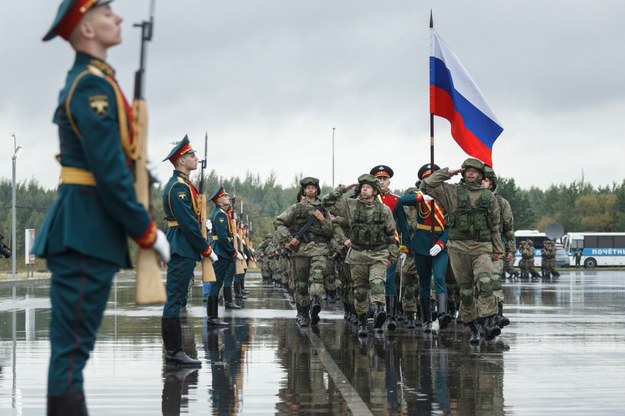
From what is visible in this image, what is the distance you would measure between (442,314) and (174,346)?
5.71 meters

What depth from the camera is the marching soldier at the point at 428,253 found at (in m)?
16.7

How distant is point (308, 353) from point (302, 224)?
16.7 feet

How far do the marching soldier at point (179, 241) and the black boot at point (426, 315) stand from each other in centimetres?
475

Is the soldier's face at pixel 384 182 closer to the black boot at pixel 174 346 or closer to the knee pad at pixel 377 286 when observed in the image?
the knee pad at pixel 377 286

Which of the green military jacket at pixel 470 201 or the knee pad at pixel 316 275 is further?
the knee pad at pixel 316 275

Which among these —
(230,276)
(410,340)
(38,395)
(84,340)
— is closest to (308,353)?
(410,340)

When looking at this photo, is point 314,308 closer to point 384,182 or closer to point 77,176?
point 384,182

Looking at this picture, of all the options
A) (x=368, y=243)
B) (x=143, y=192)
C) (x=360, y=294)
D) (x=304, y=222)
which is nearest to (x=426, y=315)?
(x=360, y=294)

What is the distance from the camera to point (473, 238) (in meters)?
14.6

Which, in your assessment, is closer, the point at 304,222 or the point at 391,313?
the point at 391,313

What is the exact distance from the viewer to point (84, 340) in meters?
6.06

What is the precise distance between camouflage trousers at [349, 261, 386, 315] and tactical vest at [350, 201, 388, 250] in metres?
0.25

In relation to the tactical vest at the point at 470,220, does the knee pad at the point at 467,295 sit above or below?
below

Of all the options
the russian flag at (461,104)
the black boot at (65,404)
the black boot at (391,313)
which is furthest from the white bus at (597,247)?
the black boot at (65,404)
